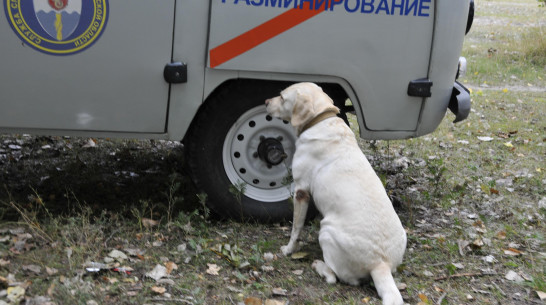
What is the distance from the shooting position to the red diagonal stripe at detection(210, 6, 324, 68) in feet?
13.1

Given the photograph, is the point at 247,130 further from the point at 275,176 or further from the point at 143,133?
the point at 143,133

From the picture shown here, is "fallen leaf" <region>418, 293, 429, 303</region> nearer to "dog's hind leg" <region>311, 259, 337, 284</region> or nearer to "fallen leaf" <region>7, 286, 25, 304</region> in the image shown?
"dog's hind leg" <region>311, 259, 337, 284</region>

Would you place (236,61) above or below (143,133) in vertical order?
above

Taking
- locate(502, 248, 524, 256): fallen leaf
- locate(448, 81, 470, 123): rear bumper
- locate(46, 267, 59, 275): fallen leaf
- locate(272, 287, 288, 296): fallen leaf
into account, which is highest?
locate(448, 81, 470, 123): rear bumper

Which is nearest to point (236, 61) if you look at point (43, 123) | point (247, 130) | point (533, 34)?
point (247, 130)

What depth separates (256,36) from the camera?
402cm

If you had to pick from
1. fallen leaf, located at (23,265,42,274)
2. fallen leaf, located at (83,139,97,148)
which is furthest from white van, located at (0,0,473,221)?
fallen leaf, located at (83,139,97,148)

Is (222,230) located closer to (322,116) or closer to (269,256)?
(269,256)

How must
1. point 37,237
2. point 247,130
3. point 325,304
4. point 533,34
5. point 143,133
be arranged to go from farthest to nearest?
point 533,34
point 247,130
point 143,133
point 37,237
point 325,304

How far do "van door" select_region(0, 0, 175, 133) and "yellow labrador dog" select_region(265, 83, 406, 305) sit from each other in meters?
0.81

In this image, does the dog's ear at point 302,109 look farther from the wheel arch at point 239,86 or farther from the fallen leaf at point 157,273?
the fallen leaf at point 157,273

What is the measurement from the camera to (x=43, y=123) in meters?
3.94

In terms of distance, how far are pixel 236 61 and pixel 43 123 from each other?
127cm

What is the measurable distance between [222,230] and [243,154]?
1.79 ft
